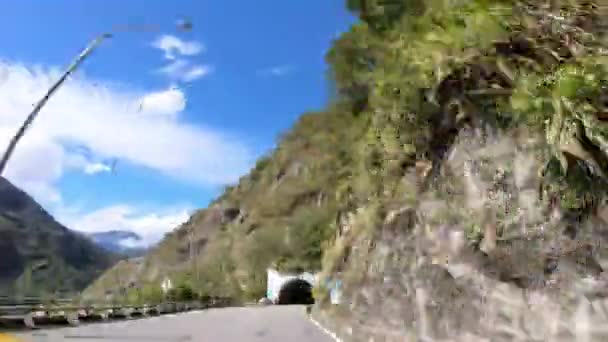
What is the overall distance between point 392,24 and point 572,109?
1542 centimetres

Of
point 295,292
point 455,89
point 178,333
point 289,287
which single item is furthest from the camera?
point 295,292

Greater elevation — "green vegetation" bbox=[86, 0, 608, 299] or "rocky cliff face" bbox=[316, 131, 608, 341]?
"green vegetation" bbox=[86, 0, 608, 299]

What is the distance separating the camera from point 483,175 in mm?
12500

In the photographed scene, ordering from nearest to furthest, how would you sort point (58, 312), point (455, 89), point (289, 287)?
1. point (455, 89)
2. point (58, 312)
3. point (289, 287)

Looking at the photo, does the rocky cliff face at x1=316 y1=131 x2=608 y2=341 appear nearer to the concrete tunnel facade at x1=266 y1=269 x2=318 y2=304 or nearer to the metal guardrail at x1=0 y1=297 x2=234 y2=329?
the metal guardrail at x1=0 y1=297 x2=234 y2=329

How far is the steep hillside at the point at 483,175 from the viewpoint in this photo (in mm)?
8875

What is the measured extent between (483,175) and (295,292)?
84.0 meters

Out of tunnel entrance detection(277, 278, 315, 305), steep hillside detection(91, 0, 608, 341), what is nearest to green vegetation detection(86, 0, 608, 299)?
steep hillside detection(91, 0, 608, 341)

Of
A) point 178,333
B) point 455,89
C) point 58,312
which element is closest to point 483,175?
point 455,89

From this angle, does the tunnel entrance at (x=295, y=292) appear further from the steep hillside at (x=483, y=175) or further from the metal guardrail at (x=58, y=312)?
the steep hillside at (x=483, y=175)

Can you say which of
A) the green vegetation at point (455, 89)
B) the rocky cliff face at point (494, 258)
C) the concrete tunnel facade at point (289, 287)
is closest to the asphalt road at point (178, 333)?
the green vegetation at point (455, 89)

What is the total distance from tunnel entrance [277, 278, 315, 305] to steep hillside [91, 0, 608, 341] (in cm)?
6660

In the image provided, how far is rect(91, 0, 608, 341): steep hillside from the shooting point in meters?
8.88

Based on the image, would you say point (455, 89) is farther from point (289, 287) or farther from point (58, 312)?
point (289, 287)
